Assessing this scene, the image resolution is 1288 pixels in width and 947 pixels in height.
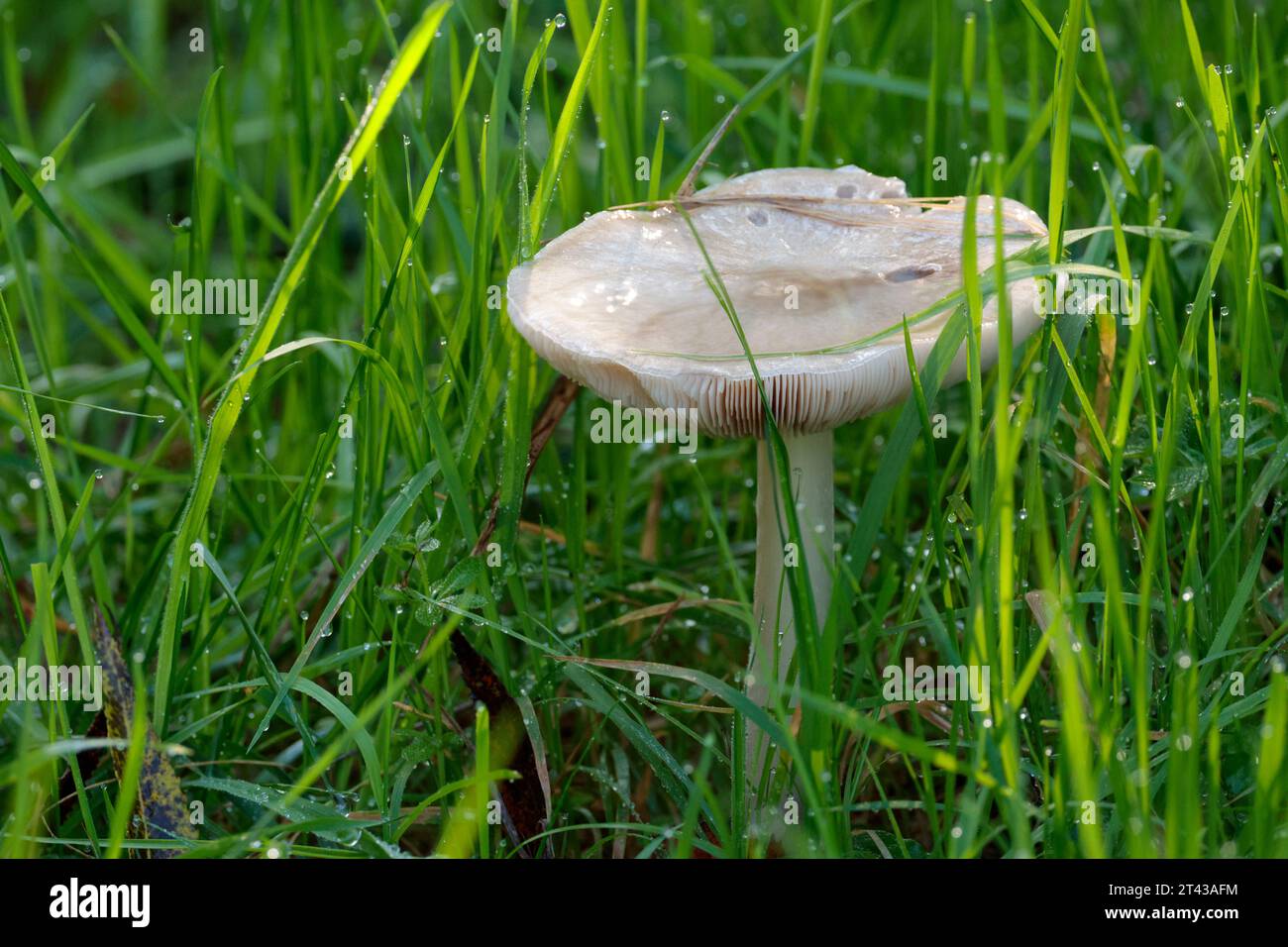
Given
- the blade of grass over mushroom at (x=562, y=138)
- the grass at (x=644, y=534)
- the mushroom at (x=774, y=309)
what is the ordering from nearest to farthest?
the grass at (x=644, y=534), the mushroom at (x=774, y=309), the blade of grass over mushroom at (x=562, y=138)

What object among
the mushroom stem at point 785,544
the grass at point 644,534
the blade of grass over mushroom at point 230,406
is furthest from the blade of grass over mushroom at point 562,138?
the mushroom stem at point 785,544

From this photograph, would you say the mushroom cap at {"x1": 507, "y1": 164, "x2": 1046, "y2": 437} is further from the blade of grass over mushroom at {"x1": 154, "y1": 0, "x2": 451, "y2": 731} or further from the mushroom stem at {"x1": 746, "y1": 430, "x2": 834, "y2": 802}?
the blade of grass over mushroom at {"x1": 154, "y1": 0, "x2": 451, "y2": 731}

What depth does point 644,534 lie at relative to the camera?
2820mm

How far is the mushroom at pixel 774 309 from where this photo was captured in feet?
5.77

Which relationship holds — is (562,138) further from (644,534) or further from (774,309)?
(644,534)

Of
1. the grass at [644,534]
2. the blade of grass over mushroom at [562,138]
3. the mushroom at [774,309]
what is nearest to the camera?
the grass at [644,534]

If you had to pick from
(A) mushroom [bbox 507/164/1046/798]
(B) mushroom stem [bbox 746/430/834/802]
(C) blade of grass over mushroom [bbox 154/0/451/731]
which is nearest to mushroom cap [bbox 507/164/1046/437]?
(A) mushroom [bbox 507/164/1046/798]

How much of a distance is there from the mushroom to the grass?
0.08 meters

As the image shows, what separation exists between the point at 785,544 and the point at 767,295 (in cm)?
42

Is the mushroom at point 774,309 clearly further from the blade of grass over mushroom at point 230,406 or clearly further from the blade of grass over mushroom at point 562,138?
the blade of grass over mushroom at point 230,406

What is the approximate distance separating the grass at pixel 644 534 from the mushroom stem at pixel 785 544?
0.08 metres

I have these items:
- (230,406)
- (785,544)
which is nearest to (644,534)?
(785,544)
